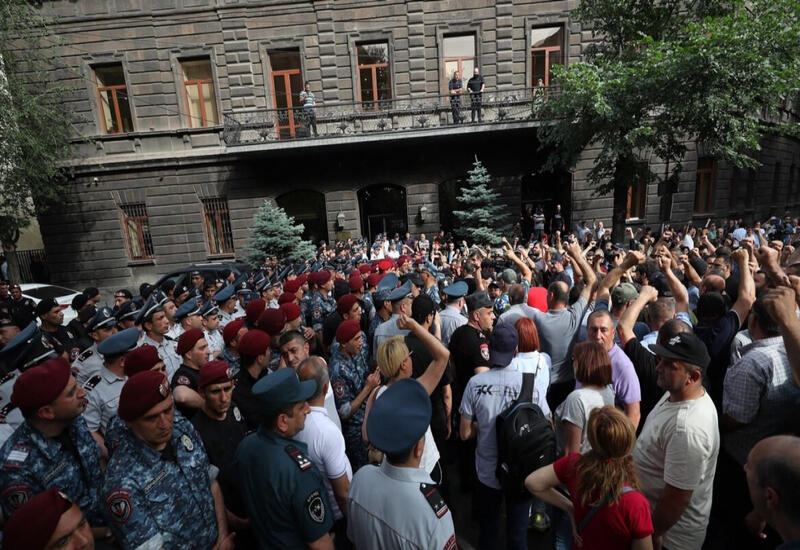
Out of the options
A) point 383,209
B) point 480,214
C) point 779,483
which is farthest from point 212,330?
point 383,209

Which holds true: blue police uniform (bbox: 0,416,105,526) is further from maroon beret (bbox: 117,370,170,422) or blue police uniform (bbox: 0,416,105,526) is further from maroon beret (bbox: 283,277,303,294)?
maroon beret (bbox: 283,277,303,294)

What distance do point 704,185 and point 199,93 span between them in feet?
73.5

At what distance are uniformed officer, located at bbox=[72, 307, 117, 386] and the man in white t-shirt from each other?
4.49 meters

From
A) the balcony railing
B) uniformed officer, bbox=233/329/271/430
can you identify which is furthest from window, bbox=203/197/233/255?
uniformed officer, bbox=233/329/271/430

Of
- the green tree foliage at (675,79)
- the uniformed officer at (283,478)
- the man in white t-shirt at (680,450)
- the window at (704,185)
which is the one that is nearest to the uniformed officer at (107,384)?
the uniformed officer at (283,478)

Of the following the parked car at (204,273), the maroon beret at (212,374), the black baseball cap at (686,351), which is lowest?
the parked car at (204,273)

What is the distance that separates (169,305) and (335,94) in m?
12.3

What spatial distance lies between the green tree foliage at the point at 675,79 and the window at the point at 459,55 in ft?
12.6

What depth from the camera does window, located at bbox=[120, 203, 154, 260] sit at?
16.5 meters

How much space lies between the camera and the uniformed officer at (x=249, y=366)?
10.6 ft

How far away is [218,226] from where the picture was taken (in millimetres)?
16797

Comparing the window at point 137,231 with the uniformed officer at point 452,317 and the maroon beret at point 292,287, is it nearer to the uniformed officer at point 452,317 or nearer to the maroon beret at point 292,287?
the maroon beret at point 292,287

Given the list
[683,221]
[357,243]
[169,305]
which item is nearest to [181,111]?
[357,243]

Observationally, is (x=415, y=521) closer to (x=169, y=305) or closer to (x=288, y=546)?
(x=288, y=546)
